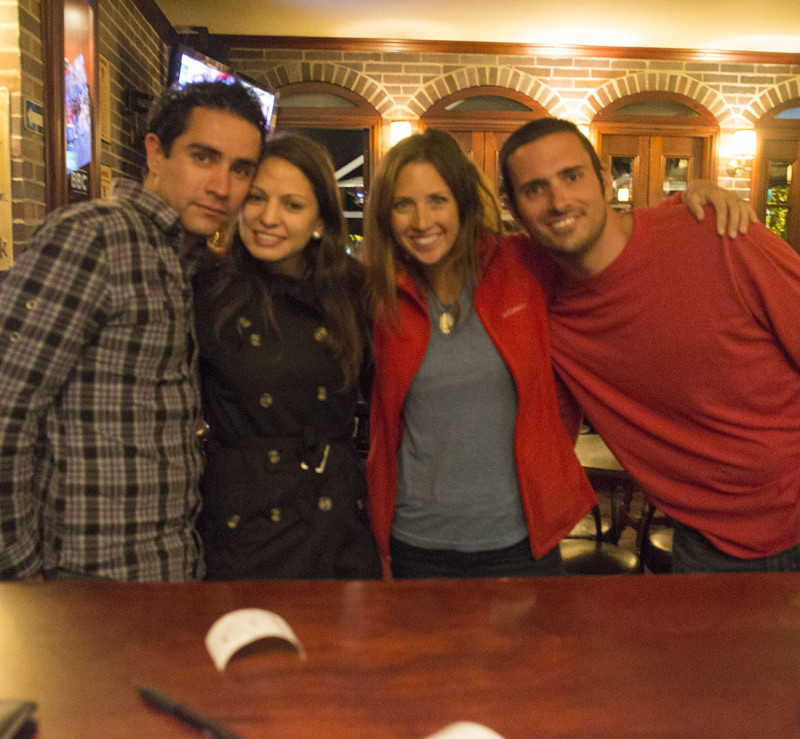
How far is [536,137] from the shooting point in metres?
1.63

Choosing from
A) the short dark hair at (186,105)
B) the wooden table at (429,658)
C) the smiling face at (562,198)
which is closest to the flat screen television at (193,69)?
the short dark hair at (186,105)

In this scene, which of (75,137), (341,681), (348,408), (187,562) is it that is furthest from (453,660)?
(75,137)

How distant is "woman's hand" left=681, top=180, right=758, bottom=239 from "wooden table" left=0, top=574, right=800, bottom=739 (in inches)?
29.4

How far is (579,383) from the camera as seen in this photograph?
5.37ft

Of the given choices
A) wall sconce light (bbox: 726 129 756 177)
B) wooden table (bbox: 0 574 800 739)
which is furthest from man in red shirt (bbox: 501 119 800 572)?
wall sconce light (bbox: 726 129 756 177)

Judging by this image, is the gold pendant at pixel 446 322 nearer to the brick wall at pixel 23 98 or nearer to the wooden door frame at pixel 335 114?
the brick wall at pixel 23 98

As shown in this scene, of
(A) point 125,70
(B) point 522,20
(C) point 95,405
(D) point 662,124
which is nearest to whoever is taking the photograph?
(C) point 95,405

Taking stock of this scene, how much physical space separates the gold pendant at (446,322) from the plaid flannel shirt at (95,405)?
23.1 inches

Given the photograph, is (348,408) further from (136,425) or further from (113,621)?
(113,621)

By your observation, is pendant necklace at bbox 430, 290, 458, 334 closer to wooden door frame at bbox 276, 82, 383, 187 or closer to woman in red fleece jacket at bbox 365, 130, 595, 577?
woman in red fleece jacket at bbox 365, 130, 595, 577

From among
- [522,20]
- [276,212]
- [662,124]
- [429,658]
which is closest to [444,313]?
[276,212]

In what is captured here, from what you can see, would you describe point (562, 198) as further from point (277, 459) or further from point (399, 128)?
point (399, 128)

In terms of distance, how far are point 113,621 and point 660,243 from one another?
50.9 inches

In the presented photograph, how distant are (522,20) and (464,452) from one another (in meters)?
4.47
